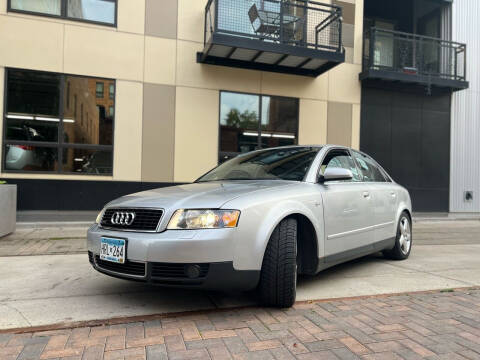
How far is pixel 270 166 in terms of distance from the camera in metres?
4.11

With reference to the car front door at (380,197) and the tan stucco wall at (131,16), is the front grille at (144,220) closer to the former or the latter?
the car front door at (380,197)

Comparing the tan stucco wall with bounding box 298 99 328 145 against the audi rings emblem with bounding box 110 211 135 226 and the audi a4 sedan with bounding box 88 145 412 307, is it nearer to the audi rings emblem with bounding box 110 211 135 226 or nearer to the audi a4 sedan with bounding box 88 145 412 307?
the audi a4 sedan with bounding box 88 145 412 307

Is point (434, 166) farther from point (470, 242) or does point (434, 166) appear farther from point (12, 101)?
point (12, 101)

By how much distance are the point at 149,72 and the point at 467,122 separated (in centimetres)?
1074

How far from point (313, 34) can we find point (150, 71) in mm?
4651

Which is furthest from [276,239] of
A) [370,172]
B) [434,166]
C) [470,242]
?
[434,166]

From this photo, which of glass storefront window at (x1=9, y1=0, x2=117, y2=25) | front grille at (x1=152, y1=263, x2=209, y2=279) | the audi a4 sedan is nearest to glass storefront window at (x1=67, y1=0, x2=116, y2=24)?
glass storefront window at (x1=9, y1=0, x2=117, y2=25)

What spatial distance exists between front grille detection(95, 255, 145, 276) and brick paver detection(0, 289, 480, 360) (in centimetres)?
39

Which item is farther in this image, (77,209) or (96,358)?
(77,209)

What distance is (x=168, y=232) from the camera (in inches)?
111

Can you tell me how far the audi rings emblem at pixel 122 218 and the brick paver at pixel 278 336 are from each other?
2.58 ft

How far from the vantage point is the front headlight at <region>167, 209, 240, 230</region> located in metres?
2.85

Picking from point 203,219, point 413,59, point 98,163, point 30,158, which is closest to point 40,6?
point 30,158

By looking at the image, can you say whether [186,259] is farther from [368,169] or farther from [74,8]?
[74,8]
